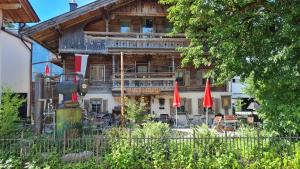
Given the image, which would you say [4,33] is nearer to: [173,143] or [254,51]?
[173,143]

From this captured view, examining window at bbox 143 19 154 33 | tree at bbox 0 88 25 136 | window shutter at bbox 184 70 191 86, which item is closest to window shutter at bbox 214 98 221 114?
window shutter at bbox 184 70 191 86

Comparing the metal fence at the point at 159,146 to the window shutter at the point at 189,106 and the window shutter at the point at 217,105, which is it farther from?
the window shutter at the point at 217,105

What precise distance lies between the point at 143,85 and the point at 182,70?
12.5 ft

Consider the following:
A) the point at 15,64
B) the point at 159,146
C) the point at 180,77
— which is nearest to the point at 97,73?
the point at 180,77

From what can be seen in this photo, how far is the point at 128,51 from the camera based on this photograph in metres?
21.6

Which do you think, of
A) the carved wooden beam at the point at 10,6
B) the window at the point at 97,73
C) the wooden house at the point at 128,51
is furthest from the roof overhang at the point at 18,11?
the window at the point at 97,73

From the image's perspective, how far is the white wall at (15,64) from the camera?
14.2 m

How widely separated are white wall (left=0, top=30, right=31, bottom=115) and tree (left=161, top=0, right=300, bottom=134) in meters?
7.93

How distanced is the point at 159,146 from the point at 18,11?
7.05m

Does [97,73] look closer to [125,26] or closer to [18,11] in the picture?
[125,26]

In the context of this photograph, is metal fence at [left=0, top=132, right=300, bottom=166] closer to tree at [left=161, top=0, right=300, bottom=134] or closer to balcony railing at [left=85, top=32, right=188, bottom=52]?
tree at [left=161, top=0, right=300, bottom=134]

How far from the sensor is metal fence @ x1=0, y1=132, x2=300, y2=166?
8.60 meters

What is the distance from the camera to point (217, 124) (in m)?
16.6

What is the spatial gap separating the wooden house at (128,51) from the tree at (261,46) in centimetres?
1057
